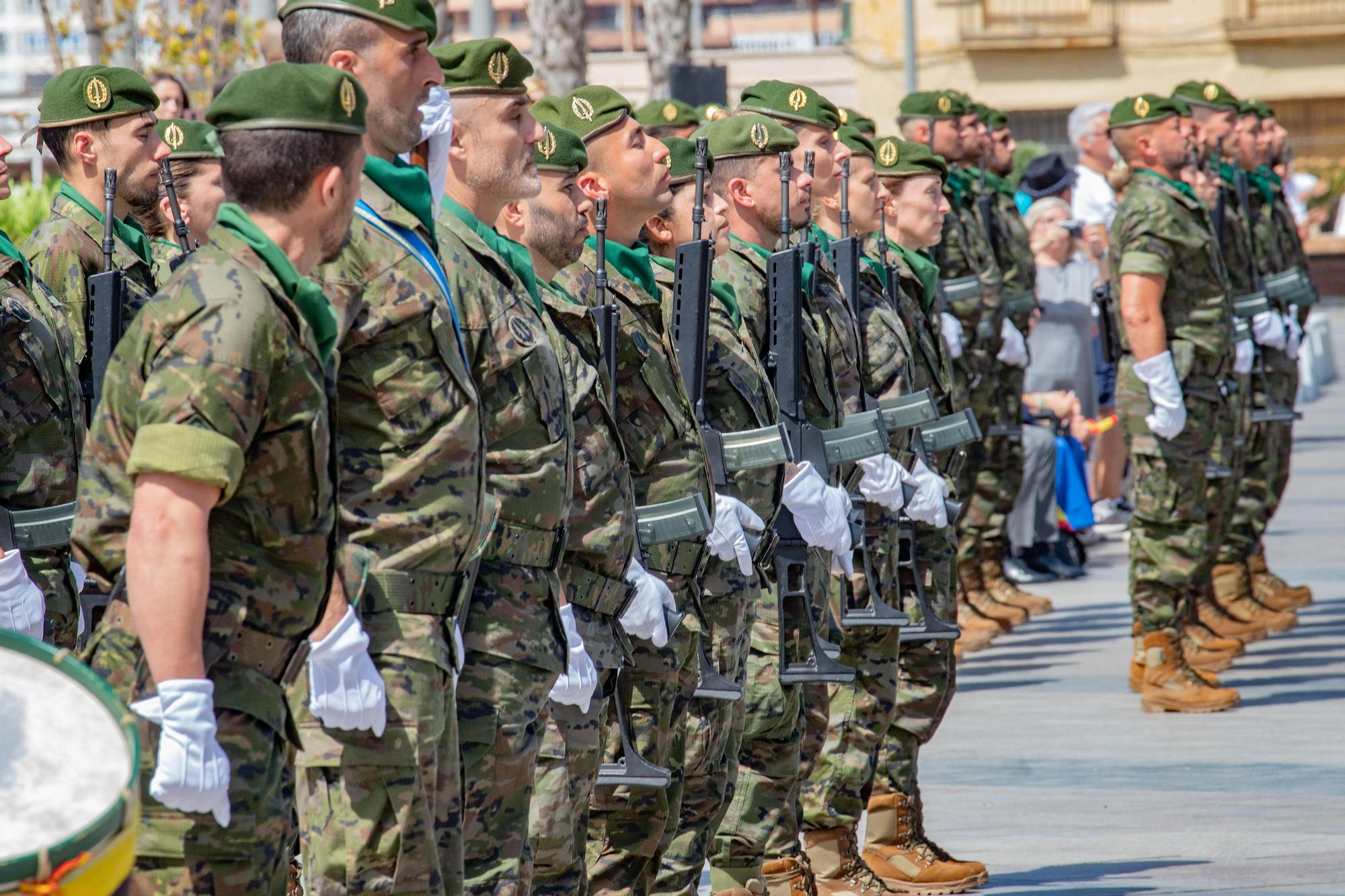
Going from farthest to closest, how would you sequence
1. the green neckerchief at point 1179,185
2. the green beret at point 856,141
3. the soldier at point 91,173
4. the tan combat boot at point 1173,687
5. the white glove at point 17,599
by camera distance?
1. the green neckerchief at point 1179,185
2. the tan combat boot at point 1173,687
3. the green beret at point 856,141
4. the soldier at point 91,173
5. the white glove at point 17,599

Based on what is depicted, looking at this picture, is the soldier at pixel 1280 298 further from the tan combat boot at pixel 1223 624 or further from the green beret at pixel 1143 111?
the green beret at pixel 1143 111

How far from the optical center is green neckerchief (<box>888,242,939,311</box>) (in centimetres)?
740

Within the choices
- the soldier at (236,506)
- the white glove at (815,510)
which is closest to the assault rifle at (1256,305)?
the white glove at (815,510)

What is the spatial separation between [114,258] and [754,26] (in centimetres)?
5765

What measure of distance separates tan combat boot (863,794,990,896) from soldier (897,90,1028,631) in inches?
136

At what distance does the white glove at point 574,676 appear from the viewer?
4000 millimetres

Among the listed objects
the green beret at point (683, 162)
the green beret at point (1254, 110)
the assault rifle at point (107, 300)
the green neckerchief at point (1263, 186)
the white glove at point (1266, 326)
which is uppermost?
the green beret at point (683, 162)

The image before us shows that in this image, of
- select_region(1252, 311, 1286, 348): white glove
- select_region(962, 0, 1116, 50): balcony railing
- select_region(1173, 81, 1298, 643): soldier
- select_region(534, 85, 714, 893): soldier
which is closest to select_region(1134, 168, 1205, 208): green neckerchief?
select_region(1173, 81, 1298, 643): soldier

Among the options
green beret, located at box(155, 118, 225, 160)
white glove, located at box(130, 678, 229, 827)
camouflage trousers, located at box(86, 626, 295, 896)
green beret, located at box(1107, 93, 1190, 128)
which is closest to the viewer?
white glove, located at box(130, 678, 229, 827)

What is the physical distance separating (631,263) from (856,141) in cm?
265

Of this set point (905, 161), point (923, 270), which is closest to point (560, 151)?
point (923, 270)

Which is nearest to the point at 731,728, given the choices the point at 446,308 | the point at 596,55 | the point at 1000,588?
the point at 446,308

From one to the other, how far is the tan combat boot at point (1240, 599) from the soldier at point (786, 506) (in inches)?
204

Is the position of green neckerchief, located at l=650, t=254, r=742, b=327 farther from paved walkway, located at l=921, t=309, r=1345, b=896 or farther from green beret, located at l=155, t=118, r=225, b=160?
paved walkway, located at l=921, t=309, r=1345, b=896
